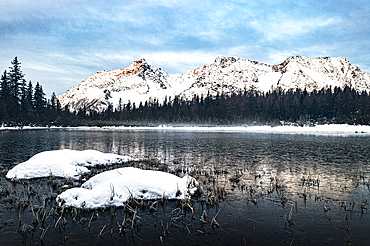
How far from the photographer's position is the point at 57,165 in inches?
701

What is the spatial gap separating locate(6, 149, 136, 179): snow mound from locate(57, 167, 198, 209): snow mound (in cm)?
539

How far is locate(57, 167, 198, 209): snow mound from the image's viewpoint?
36.4 feet

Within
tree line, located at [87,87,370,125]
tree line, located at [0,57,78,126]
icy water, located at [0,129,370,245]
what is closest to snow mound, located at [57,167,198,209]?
icy water, located at [0,129,370,245]

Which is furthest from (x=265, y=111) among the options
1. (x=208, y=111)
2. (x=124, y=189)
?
(x=124, y=189)

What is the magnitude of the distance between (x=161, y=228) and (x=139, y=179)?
4150 millimetres

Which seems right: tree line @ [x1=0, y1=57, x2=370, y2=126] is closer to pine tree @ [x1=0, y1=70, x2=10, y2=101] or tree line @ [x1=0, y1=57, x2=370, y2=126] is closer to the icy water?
pine tree @ [x1=0, y1=70, x2=10, y2=101]

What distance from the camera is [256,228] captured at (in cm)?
892

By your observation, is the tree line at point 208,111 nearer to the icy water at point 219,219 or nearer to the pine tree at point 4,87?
the pine tree at point 4,87

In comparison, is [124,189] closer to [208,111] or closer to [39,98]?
[39,98]

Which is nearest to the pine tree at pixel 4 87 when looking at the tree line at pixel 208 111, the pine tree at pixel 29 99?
the tree line at pixel 208 111

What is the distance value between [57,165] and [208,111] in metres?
152

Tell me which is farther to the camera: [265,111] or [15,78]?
[265,111]

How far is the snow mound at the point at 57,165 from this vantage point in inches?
643

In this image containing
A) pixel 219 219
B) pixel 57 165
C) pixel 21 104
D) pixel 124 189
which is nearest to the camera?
pixel 219 219
